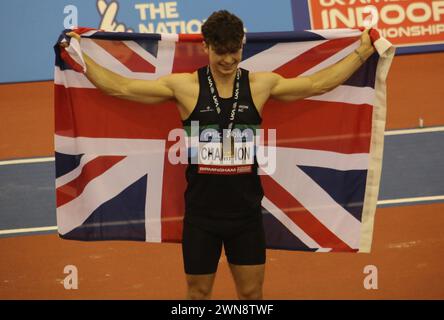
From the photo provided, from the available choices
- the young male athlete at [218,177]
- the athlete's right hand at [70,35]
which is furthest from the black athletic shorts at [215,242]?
the athlete's right hand at [70,35]

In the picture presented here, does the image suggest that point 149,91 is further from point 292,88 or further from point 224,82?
point 292,88

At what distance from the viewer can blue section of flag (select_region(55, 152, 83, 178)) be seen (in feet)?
20.4

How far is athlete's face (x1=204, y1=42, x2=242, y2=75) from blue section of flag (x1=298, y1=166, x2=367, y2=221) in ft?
Result: 4.71

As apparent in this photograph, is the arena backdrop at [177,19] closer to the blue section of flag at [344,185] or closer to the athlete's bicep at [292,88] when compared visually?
the blue section of flag at [344,185]

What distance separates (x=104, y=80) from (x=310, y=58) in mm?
1623

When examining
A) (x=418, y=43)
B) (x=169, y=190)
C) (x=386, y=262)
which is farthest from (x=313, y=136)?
(x=418, y=43)

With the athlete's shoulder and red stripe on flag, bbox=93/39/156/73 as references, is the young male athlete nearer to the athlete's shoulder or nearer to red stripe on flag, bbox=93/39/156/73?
the athlete's shoulder

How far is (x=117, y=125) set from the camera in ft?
20.7

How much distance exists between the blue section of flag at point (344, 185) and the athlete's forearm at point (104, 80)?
5.31 feet

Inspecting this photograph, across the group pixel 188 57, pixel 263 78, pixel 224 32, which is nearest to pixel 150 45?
pixel 188 57

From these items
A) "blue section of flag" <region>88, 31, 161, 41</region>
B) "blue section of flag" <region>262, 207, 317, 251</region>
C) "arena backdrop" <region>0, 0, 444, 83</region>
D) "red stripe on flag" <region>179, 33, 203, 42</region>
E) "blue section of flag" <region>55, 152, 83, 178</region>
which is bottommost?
"blue section of flag" <region>262, 207, 317, 251</region>

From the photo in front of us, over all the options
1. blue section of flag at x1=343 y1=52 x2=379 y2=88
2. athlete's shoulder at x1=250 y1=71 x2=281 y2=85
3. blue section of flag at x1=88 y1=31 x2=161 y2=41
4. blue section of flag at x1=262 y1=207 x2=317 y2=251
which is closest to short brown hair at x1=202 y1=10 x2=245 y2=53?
athlete's shoulder at x1=250 y1=71 x2=281 y2=85

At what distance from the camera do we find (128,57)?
625 centimetres

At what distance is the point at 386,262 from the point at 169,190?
250cm
